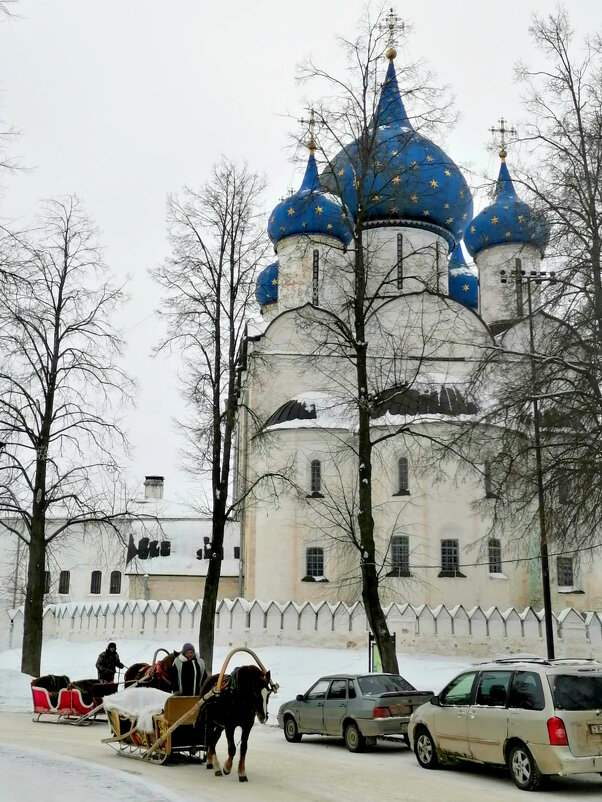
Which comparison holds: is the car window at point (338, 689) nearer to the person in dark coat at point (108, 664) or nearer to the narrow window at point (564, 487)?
the narrow window at point (564, 487)

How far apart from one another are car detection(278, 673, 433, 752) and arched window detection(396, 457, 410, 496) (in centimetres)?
1964

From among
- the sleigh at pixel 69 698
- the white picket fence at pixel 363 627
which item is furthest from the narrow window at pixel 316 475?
the sleigh at pixel 69 698

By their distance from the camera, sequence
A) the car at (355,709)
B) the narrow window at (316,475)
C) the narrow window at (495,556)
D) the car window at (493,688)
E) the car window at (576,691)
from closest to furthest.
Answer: the car window at (576,691) → the car window at (493,688) → the car at (355,709) → the narrow window at (495,556) → the narrow window at (316,475)

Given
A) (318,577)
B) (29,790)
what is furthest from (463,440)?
(318,577)

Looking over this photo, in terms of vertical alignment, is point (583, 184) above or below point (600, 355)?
above

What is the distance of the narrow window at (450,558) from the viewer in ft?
106

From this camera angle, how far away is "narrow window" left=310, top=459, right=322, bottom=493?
34125 mm

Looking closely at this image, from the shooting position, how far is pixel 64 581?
54.0 metres

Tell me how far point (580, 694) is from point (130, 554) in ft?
117

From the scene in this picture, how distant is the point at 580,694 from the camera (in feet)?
31.2

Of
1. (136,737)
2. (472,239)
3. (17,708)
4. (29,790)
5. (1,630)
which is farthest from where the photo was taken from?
(1,630)

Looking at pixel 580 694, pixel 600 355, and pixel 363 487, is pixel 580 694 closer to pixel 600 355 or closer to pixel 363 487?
pixel 600 355

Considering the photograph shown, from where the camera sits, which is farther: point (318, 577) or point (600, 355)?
point (318, 577)

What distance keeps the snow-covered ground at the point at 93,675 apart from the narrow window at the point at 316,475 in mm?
7308
